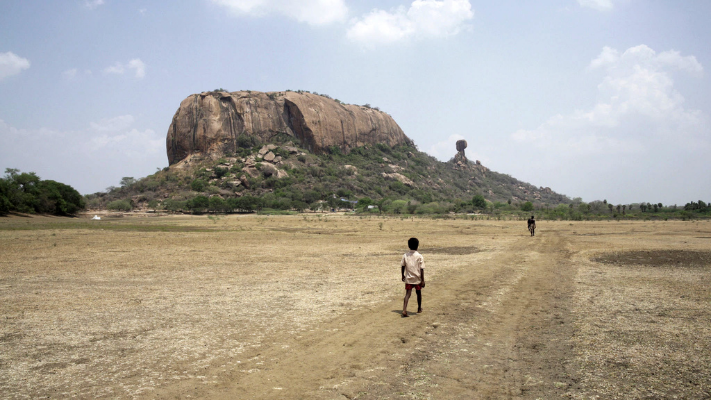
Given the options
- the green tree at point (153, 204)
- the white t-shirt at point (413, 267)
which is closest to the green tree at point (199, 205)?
the green tree at point (153, 204)

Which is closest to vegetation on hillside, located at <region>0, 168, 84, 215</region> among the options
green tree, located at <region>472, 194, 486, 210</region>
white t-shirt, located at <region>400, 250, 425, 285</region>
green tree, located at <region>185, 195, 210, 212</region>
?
green tree, located at <region>185, 195, 210, 212</region>

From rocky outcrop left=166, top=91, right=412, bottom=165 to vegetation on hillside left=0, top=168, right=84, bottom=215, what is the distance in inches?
1853

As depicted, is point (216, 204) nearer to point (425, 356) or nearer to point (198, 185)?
point (198, 185)

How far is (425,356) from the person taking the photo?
5285 mm

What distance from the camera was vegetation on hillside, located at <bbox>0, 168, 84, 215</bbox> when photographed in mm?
47828

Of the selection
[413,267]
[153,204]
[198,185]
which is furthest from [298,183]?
[413,267]

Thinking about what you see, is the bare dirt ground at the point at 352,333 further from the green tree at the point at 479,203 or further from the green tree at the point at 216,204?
the green tree at the point at 479,203

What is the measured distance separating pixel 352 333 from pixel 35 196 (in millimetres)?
61353

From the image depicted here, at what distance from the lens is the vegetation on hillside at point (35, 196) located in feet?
157

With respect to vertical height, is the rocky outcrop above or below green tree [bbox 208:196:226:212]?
above

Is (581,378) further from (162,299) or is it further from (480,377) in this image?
(162,299)

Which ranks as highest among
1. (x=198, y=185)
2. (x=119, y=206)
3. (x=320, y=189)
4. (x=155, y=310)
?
(x=198, y=185)

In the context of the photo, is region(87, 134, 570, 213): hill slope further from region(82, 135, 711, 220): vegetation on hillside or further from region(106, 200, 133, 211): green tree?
region(106, 200, 133, 211): green tree

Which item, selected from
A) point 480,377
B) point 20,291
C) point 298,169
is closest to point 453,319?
point 480,377
